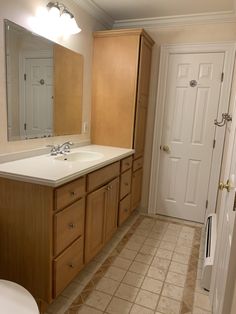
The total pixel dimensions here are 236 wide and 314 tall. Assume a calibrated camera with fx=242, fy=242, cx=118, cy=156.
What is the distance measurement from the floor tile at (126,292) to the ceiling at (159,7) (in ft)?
8.32

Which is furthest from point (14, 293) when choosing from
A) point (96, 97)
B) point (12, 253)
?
point (96, 97)

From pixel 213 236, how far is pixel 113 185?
3.30 feet

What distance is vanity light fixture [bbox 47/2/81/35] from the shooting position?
1.90 metres

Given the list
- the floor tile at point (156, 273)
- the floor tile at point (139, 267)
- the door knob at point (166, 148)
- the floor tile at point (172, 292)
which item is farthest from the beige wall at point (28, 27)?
the floor tile at point (172, 292)

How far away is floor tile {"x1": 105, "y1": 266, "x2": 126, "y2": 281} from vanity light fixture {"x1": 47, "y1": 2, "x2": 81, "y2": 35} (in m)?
2.08

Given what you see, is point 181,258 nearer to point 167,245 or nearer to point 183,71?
point 167,245

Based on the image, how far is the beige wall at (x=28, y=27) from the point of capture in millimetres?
1610

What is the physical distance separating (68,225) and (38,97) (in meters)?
1.06

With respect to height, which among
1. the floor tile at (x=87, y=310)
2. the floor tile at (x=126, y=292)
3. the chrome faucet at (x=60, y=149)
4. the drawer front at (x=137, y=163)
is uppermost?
the chrome faucet at (x=60, y=149)

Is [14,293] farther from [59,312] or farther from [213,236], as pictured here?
[213,236]

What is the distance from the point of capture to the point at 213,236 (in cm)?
217

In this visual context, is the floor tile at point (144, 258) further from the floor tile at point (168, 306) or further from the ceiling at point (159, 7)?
the ceiling at point (159, 7)

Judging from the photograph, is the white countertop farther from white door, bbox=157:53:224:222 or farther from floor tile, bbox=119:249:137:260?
white door, bbox=157:53:224:222

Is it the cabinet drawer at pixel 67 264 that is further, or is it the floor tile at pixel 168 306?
the floor tile at pixel 168 306
